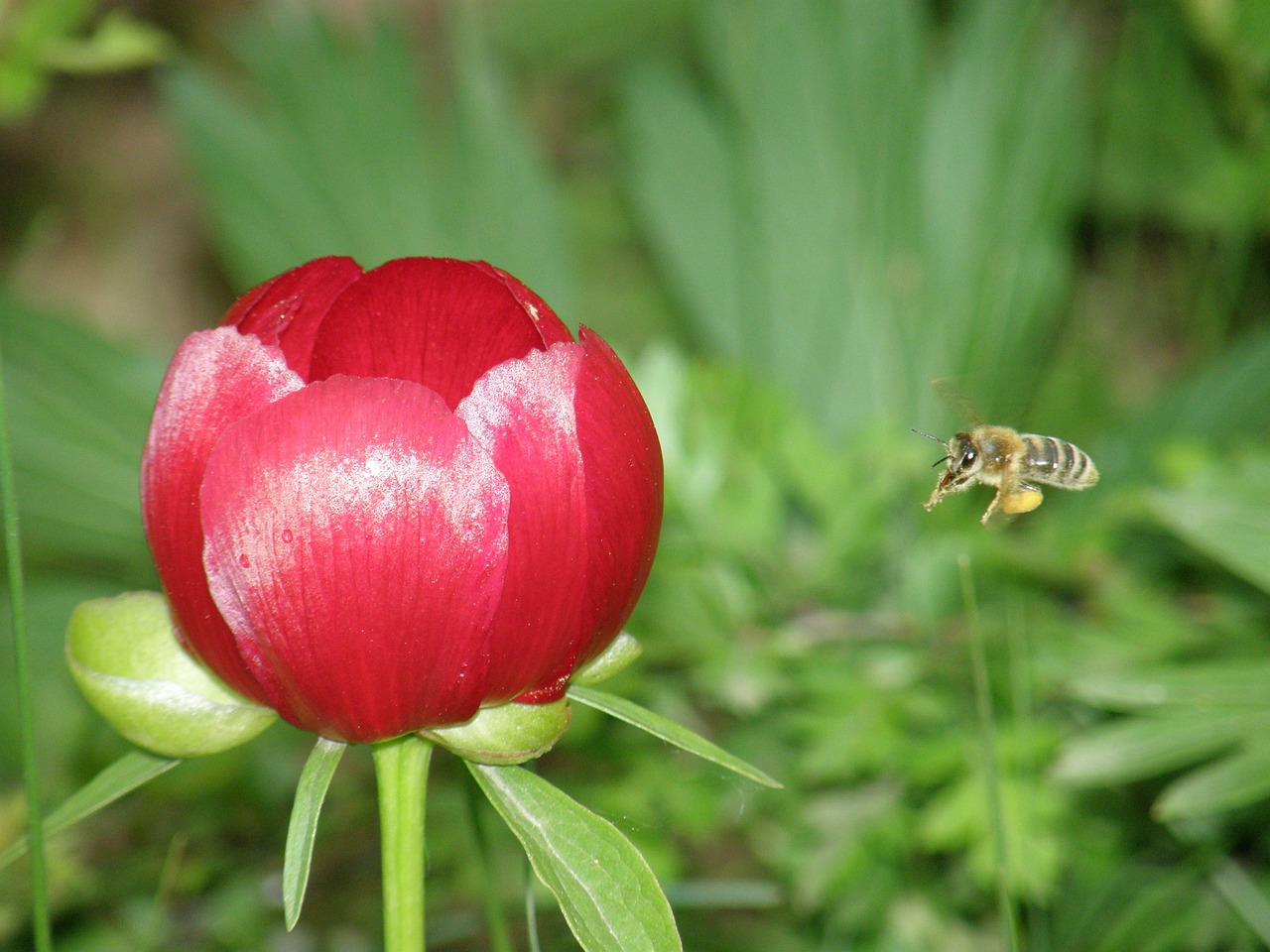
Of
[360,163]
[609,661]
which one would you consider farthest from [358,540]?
[360,163]

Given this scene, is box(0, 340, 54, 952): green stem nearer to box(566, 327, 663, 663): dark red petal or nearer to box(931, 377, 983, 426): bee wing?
box(566, 327, 663, 663): dark red petal

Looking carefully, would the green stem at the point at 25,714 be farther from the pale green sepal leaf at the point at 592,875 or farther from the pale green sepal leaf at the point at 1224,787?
the pale green sepal leaf at the point at 1224,787

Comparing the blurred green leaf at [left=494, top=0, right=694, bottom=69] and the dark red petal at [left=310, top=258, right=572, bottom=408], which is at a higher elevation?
the dark red petal at [left=310, top=258, right=572, bottom=408]

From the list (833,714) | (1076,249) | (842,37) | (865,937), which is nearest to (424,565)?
(833,714)

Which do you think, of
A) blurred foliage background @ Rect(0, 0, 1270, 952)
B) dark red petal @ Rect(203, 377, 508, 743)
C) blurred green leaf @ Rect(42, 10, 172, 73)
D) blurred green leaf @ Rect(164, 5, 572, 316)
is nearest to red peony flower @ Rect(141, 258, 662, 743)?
dark red petal @ Rect(203, 377, 508, 743)

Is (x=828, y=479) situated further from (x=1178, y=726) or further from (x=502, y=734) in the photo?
(x=502, y=734)

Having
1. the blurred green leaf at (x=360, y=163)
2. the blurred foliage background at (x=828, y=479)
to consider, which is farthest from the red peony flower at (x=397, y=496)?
the blurred green leaf at (x=360, y=163)
